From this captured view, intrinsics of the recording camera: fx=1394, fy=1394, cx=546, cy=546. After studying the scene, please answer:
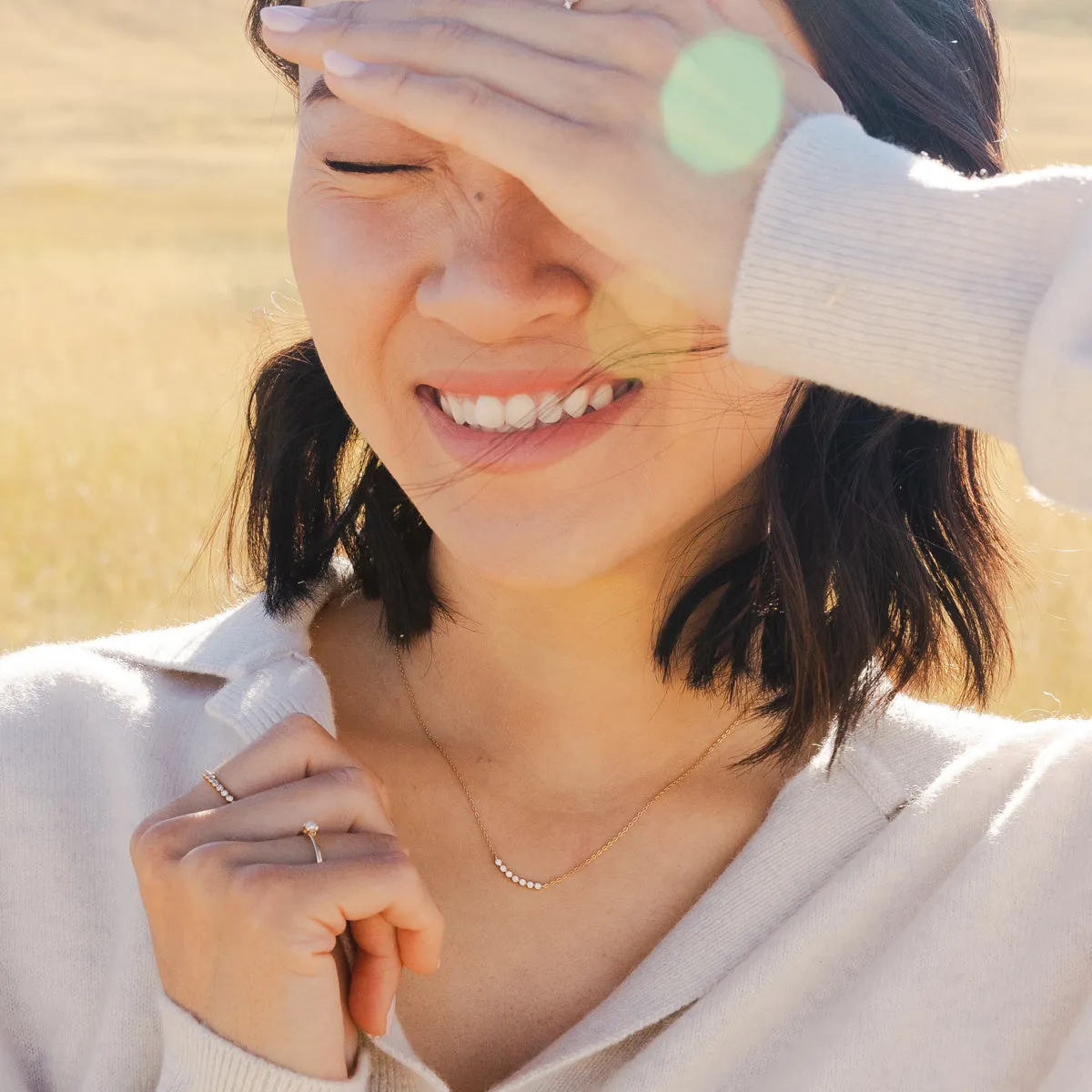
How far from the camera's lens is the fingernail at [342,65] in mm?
1475

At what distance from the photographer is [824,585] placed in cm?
234

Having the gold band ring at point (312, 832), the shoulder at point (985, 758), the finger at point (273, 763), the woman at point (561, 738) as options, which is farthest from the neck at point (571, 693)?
the gold band ring at point (312, 832)

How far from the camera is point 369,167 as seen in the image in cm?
200

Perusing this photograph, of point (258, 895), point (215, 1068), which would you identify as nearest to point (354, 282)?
point (258, 895)

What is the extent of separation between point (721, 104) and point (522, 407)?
2.48 ft

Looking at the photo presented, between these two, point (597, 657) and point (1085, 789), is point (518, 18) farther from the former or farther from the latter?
point (1085, 789)

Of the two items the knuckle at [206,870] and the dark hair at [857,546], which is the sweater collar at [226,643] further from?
the knuckle at [206,870]

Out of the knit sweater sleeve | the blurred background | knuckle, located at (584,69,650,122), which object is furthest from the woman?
the blurred background

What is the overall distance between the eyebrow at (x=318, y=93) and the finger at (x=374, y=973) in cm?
117

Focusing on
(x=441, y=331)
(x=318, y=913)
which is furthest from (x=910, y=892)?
(x=441, y=331)

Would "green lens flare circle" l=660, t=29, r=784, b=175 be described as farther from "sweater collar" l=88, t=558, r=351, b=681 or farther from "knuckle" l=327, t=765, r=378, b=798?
"sweater collar" l=88, t=558, r=351, b=681

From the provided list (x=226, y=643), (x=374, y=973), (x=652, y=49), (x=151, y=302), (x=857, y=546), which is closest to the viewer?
(x=652, y=49)

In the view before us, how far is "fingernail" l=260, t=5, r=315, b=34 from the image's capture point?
156 centimetres

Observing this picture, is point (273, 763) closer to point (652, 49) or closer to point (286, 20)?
point (286, 20)
